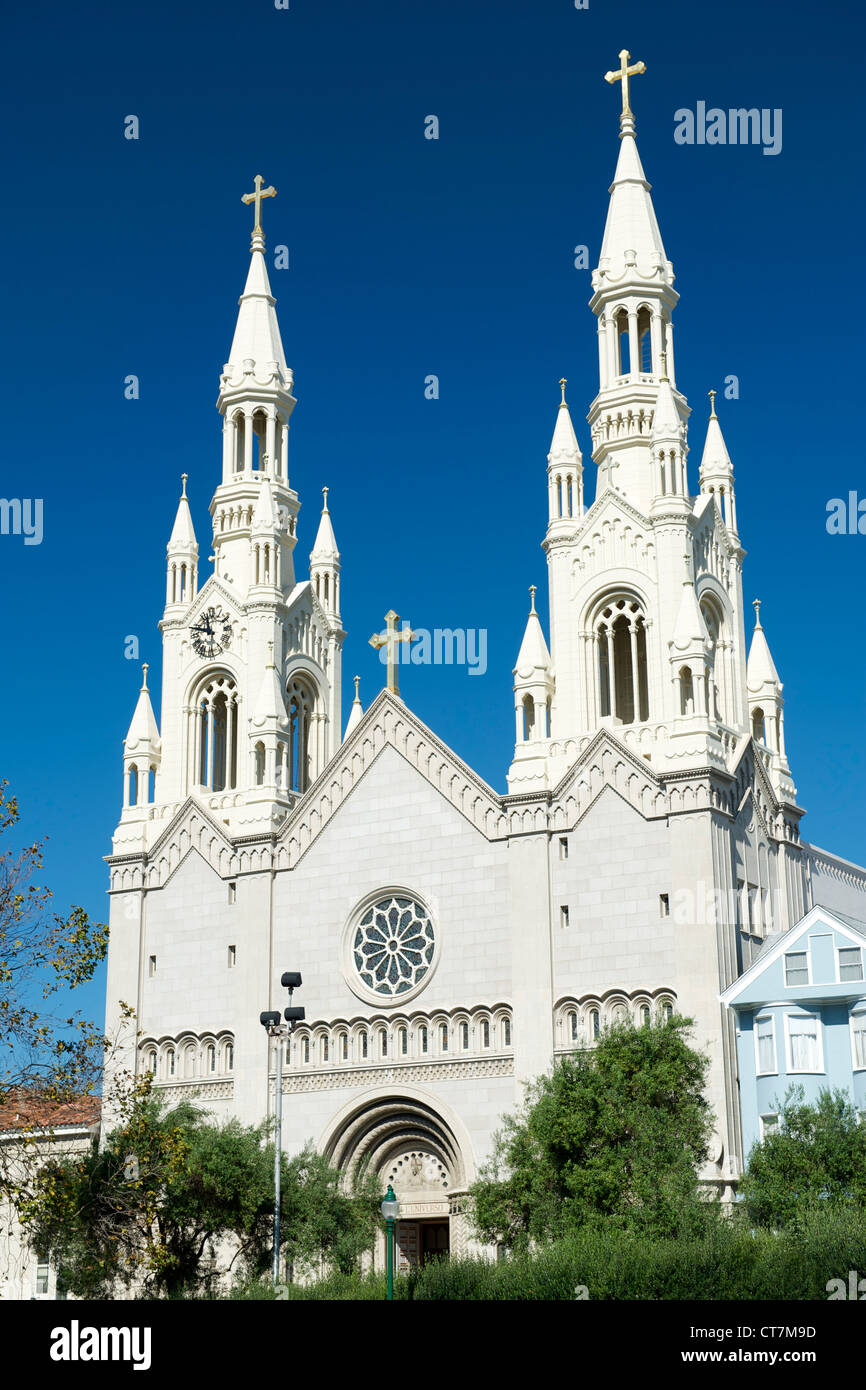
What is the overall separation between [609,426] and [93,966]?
1398 inches

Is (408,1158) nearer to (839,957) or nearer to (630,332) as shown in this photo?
(839,957)

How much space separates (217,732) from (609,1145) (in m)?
27.0

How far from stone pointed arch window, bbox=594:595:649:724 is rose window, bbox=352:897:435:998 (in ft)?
32.1

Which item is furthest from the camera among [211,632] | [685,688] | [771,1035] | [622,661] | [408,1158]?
[211,632]

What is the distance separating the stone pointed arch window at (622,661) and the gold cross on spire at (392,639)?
708 centimetres

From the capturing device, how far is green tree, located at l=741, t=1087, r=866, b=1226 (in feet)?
147

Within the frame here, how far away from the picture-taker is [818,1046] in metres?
50.1

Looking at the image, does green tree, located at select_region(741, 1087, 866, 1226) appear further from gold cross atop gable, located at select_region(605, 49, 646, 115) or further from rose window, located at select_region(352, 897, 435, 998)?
gold cross atop gable, located at select_region(605, 49, 646, 115)

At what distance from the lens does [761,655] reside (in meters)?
62.8

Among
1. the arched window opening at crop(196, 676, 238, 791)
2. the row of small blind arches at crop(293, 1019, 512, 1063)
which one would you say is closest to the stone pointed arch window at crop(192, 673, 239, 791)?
the arched window opening at crop(196, 676, 238, 791)

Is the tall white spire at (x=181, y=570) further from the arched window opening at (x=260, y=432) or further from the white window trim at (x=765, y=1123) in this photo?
the white window trim at (x=765, y=1123)

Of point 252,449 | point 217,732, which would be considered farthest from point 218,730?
point 252,449
